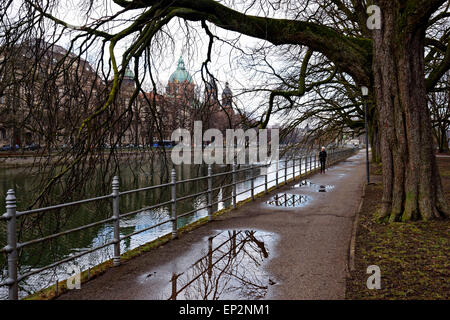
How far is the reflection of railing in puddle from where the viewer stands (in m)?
4.23

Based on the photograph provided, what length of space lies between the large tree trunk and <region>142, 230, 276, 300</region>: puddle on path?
Result: 10.0ft

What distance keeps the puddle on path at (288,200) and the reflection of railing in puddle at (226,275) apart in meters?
4.44

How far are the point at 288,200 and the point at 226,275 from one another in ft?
24.4

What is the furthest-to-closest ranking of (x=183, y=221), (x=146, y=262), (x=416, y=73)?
1. (x=183, y=221)
2. (x=416, y=73)
3. (x=146, y=262)

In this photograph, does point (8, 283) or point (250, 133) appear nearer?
point (8, 283)

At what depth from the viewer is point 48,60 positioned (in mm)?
A: 5672

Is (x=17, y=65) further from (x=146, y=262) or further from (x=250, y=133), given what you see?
(x=250, y=133)

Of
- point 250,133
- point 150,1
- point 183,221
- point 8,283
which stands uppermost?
point 150,1

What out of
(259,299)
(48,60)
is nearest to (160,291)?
(259,299)

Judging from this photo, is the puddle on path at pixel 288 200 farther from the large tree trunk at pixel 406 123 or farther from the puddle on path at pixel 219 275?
the puddle on path at pixel 219 275

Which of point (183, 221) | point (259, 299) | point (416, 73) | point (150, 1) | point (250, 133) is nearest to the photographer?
point (259, 299)

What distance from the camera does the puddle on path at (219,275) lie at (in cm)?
423
